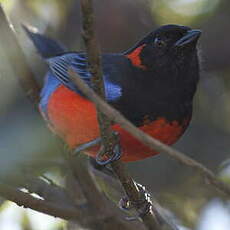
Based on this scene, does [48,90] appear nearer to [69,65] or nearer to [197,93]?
[69,65]

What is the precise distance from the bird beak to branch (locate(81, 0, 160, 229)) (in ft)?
2.99

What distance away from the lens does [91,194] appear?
3152 mm

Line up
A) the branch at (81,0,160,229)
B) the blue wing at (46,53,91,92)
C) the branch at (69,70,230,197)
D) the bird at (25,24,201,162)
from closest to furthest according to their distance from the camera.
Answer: the branch at (69,70,230,197) < the branch at (81,0,160,229) < the bird at (25,24,201,162) < the blue wing at (46,53,91,92)

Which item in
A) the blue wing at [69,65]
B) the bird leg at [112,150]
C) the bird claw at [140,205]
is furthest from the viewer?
the blue wing at [69,65]

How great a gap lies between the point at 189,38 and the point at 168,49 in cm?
16

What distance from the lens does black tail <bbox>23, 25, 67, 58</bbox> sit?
4.54 m

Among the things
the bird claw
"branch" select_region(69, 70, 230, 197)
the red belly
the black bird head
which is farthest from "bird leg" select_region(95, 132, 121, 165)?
the black bird head

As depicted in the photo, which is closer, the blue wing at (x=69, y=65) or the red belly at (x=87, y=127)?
the red belly at (x=87, y=127)

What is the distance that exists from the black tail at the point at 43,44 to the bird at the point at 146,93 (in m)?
0.70

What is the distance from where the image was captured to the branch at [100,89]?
81.4 inches

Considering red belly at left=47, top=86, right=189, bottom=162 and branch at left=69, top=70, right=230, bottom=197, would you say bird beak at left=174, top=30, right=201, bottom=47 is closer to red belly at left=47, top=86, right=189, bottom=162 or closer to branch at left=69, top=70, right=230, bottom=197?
red belly at left=47, top=86, right=189, bottom=162

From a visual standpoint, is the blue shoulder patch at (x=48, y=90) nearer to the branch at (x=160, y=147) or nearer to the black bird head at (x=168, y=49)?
the black bird head at (x=168, y=49)

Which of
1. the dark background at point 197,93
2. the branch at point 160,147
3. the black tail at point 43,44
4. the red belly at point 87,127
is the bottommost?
the dark background at point 197,93

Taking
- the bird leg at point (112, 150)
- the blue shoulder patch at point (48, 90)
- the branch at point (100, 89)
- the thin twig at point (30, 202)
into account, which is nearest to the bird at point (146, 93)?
the blue shoulder patch at point (48, 90)
